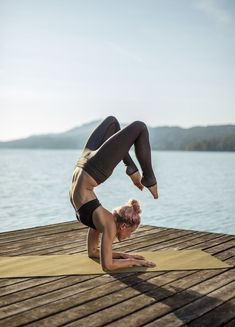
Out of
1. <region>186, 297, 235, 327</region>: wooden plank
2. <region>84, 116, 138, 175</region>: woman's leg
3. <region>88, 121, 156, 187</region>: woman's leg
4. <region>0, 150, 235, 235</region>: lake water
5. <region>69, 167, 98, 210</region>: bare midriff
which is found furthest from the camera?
<region>0, 150, 235, 235</region>: lake water

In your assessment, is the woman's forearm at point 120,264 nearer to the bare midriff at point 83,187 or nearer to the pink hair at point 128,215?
the pink hair at point 128,215

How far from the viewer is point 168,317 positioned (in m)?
2.77

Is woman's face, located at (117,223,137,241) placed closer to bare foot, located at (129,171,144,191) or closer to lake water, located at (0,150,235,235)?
bare foot, located at (129,171,144,191)

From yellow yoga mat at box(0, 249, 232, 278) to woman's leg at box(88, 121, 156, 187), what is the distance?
0.83 metres

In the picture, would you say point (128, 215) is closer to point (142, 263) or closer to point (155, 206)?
point (142, 263)

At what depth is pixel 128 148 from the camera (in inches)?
144

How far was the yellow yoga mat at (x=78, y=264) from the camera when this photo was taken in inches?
145

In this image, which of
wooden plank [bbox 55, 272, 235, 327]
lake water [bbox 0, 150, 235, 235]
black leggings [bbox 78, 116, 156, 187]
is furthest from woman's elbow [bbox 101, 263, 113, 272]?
lake water [bbox 0, 150, 235, 235]

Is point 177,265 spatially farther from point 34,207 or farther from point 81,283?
point 34,207

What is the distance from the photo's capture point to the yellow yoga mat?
3695mm

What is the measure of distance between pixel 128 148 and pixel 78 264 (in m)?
1.14

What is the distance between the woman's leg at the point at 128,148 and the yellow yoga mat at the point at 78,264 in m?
0.83

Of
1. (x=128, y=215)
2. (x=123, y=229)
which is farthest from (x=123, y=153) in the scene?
(x=123, y=229)

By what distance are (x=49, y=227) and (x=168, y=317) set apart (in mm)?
3369
